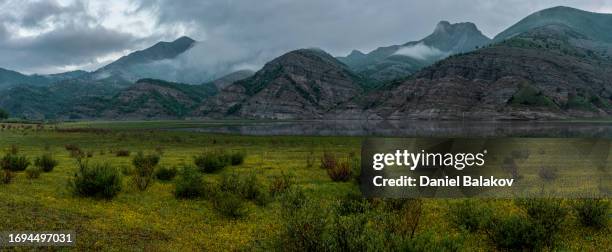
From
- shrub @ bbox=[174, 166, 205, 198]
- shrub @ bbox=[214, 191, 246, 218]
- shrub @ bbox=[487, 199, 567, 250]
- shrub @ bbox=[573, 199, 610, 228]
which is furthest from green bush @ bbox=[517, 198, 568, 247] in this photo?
shrub @ bbox=[174, 166, 205, 198]

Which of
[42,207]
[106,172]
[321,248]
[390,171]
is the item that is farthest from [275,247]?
[106,172]

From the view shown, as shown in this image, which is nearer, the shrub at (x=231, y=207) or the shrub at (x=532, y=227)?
the shrub at (x=532, y=227)

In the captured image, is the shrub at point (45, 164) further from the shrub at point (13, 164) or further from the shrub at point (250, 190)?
the shrub at point (250, 190)

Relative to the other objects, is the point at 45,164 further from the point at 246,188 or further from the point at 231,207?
the point at 231,207

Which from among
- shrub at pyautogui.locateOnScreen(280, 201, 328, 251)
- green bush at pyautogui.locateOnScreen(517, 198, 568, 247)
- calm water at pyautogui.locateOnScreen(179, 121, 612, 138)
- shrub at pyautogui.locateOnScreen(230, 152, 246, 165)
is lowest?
calm water at pyautogui.locateOnScreen(179, 121, 612, 138)

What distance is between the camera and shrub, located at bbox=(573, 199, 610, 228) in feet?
56.0

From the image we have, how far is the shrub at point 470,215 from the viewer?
1658cm

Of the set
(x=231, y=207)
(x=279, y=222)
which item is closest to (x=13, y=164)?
(x=231, y=207)

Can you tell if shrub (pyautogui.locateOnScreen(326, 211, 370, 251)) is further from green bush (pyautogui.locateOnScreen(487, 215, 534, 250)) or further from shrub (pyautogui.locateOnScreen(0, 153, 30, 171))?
shrub (pyautogui.locateOnScreen(0, 153, 30, 171))

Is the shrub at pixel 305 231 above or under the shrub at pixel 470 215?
above

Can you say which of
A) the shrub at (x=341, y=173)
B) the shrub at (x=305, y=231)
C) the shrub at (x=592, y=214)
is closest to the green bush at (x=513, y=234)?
the shrub at (x=592, y=214)

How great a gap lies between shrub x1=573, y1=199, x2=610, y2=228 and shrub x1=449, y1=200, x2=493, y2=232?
14.1ft

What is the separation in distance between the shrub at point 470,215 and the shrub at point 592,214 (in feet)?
14.1

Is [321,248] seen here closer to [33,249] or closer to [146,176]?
[33,249]
